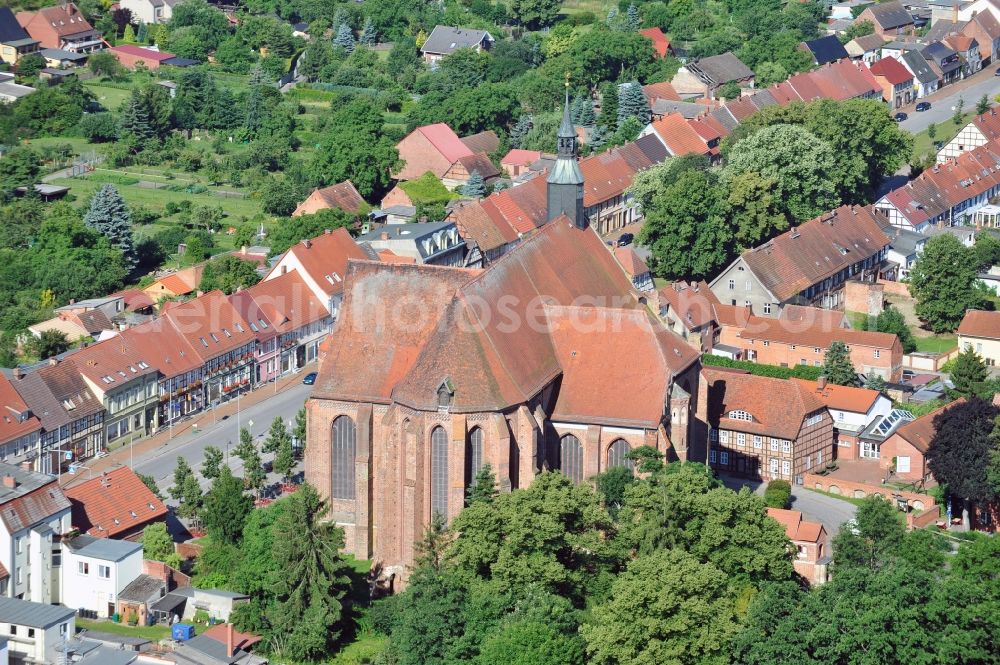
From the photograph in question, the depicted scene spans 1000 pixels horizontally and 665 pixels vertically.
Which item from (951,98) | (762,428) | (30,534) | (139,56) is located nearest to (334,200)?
(762,428)

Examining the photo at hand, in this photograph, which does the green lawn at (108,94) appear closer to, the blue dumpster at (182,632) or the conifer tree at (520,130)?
the conifer tree at (520,130)

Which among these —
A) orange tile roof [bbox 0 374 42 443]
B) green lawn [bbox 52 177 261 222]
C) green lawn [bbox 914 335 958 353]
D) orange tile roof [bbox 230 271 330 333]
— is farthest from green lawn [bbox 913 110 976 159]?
orange tile roof [bbox 0 374 42 443]

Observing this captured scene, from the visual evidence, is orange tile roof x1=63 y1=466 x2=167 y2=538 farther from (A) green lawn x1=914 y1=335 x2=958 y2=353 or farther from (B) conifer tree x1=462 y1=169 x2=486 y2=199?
(B) conifer tree x1=462 y1=169 x2=486 y2=199

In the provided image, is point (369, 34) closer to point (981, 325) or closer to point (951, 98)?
point (951, 98)

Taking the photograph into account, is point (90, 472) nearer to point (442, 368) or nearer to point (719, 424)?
point (442, 368)

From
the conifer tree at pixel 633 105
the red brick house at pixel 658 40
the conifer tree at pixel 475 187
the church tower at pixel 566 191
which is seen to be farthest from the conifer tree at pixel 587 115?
the church tower at pixel 566 191

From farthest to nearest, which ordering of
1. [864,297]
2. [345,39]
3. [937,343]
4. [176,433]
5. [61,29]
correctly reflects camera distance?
[345,39] < [61,29] < [864,297] < [937,343] < [176,433]
